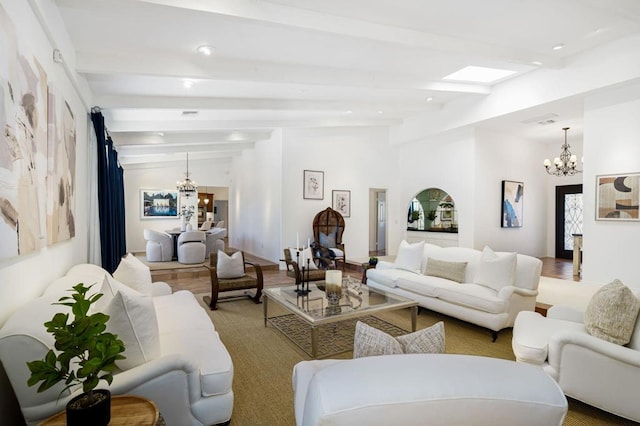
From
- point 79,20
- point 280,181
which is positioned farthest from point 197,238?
point 79,20

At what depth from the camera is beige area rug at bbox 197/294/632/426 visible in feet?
7.47

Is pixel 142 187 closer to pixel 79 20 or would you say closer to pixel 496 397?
pixel 79 20

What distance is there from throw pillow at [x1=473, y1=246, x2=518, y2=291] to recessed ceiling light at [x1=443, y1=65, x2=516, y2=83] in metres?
2.90

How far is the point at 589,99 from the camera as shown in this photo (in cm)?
494

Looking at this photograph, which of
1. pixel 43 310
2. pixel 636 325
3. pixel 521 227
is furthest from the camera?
pixel 521 227

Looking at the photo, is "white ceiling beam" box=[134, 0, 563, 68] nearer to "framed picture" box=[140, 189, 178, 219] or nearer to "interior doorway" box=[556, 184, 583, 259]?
"interior doorway" box=[556, 184, 583, 259]

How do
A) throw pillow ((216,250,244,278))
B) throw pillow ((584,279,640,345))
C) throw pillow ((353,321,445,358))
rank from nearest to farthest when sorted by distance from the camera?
1. throw pillow ((353,321,445,358))
2. throw pillow ((584,279,640,345))
3. throw pillow ((216,250,244,278))

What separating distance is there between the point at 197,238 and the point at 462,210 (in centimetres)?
592

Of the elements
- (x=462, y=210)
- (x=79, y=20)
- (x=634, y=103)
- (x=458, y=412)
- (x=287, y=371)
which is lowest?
(x=287, y=371)

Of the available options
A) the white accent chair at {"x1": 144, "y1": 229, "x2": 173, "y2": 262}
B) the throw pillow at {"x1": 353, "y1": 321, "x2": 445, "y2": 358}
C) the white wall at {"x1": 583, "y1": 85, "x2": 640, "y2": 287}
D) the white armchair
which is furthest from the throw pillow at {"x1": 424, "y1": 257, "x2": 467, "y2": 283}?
the white accent chair at {"x1": 144, "y1": 229, "x2": 173, "y2": 262}

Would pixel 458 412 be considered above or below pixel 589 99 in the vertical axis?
below

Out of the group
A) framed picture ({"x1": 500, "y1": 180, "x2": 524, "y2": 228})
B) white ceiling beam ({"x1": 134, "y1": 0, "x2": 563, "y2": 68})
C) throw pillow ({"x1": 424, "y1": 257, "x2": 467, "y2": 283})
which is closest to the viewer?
white ceiling beam ({"x1": 134, "y1": 0, "x2": 563, "y2": 68})

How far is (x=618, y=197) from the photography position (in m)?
4.68

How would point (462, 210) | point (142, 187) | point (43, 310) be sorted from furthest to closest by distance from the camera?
point (142, 187) < point (462, 210) < point (43, 310)
